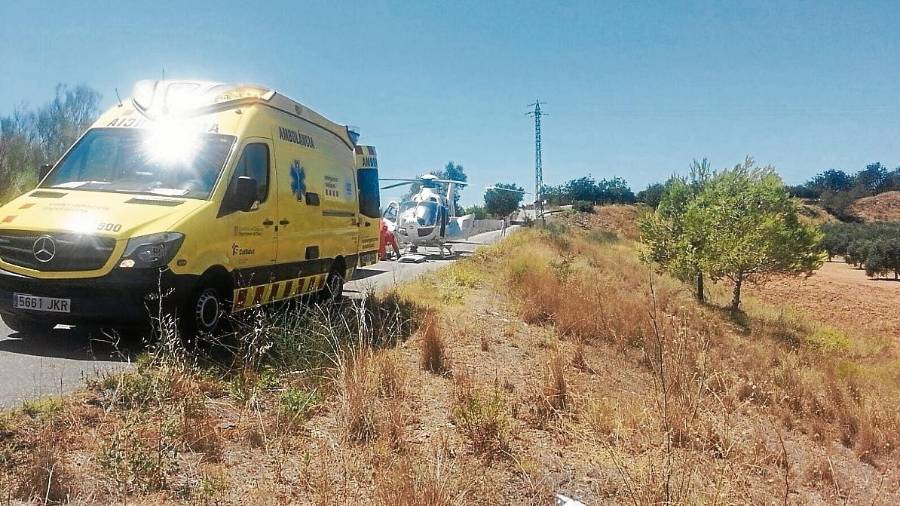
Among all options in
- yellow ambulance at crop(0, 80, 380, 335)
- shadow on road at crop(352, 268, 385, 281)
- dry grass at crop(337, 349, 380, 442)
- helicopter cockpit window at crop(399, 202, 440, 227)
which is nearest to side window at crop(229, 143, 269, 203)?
yellow ambulance at crop(0, 80, 380, 335)

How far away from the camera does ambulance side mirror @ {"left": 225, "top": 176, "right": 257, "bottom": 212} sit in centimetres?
577

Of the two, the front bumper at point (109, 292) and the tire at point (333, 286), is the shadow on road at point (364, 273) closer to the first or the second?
the tire at point (333, 286)

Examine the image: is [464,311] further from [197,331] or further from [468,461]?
[468,461]

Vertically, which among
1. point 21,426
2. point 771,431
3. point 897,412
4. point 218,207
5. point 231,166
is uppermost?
point 231,166

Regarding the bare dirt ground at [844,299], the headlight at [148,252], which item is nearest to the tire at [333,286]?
the headlight at [148,252]

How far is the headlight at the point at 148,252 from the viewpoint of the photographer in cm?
493

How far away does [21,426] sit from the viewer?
3.49 m

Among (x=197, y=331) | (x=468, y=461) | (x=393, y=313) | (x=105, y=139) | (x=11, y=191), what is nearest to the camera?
(x=468, y=461)

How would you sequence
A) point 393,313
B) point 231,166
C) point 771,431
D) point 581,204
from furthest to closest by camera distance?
point 581,204, point 393,313, point 771,431, point 231,166

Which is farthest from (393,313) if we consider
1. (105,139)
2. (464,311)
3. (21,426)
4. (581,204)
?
(581,204)

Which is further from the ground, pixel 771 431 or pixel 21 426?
pixel 21 426

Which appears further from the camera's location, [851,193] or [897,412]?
[851,193]

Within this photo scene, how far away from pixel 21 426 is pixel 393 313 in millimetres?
4570

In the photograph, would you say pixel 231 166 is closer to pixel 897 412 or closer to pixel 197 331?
pixel 197 331
